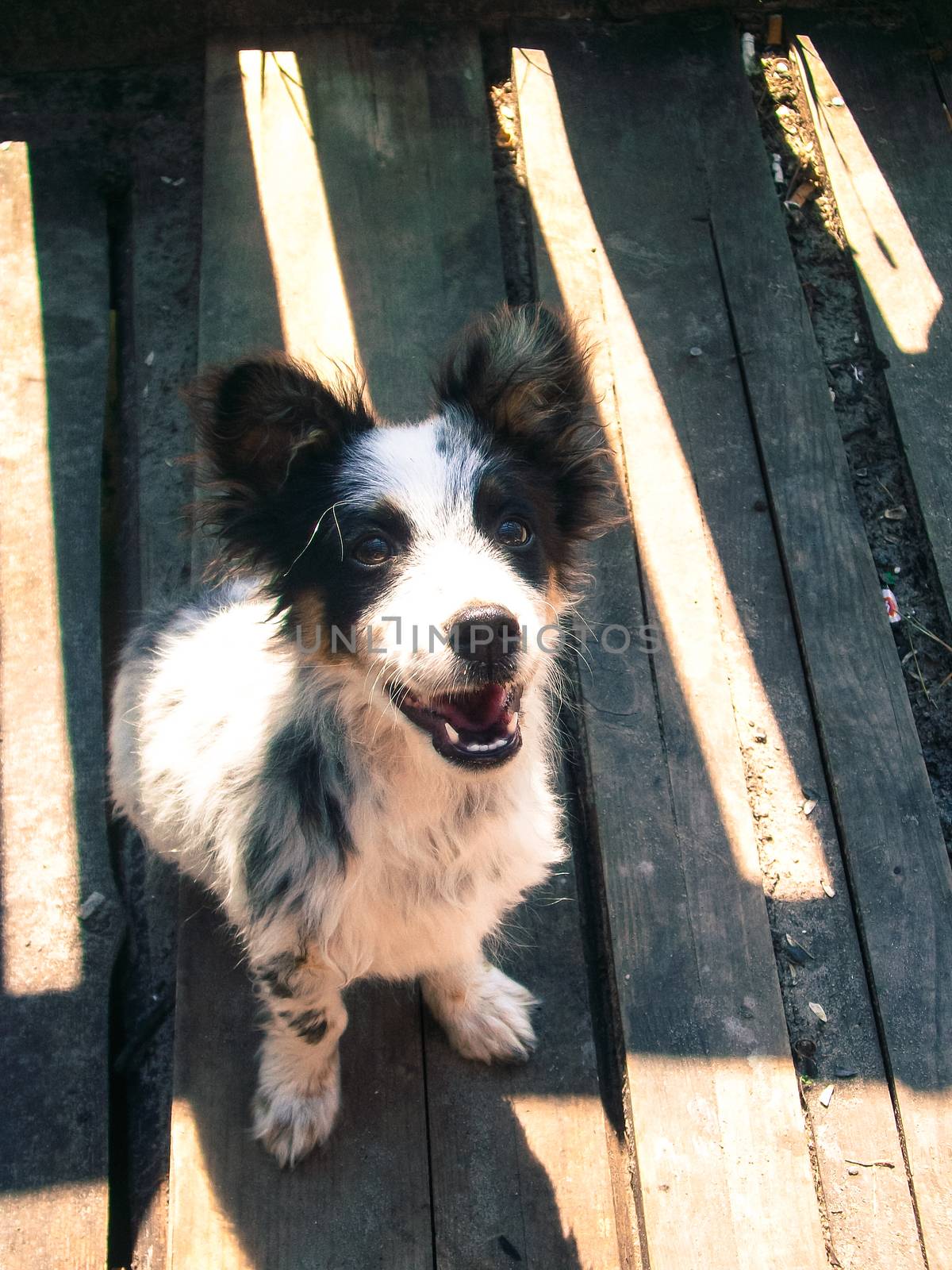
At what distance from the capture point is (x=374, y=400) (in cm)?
A: 353

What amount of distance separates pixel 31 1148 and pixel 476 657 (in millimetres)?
1612

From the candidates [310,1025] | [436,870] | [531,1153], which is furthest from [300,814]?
[531,1153]

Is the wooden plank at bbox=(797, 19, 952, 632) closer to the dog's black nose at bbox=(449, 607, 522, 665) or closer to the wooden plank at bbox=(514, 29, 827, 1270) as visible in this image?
the wooden plank at bbox=(514, 29, 827, 1270)

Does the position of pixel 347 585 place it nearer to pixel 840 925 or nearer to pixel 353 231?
pixel 840 925

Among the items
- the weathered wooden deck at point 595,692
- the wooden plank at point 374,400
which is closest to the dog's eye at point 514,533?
the wooden plank at point 374,400

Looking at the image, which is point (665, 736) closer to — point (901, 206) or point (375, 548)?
point (375, 548)

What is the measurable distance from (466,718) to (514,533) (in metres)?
0.41

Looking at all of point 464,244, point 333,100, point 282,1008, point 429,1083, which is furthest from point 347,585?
point 333,100

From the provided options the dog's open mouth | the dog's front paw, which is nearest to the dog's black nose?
the dog's open mouth

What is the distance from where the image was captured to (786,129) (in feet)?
13.8

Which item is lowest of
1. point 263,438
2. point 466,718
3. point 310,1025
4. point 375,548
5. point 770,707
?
point 310,1025

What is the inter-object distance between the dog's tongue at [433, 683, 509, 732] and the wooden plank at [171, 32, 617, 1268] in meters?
0.97

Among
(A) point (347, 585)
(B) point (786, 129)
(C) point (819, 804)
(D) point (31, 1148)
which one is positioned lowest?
(D) point (31, 1148)

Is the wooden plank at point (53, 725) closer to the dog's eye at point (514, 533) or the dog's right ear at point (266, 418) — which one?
the dog's right ear at point (266, 418)
